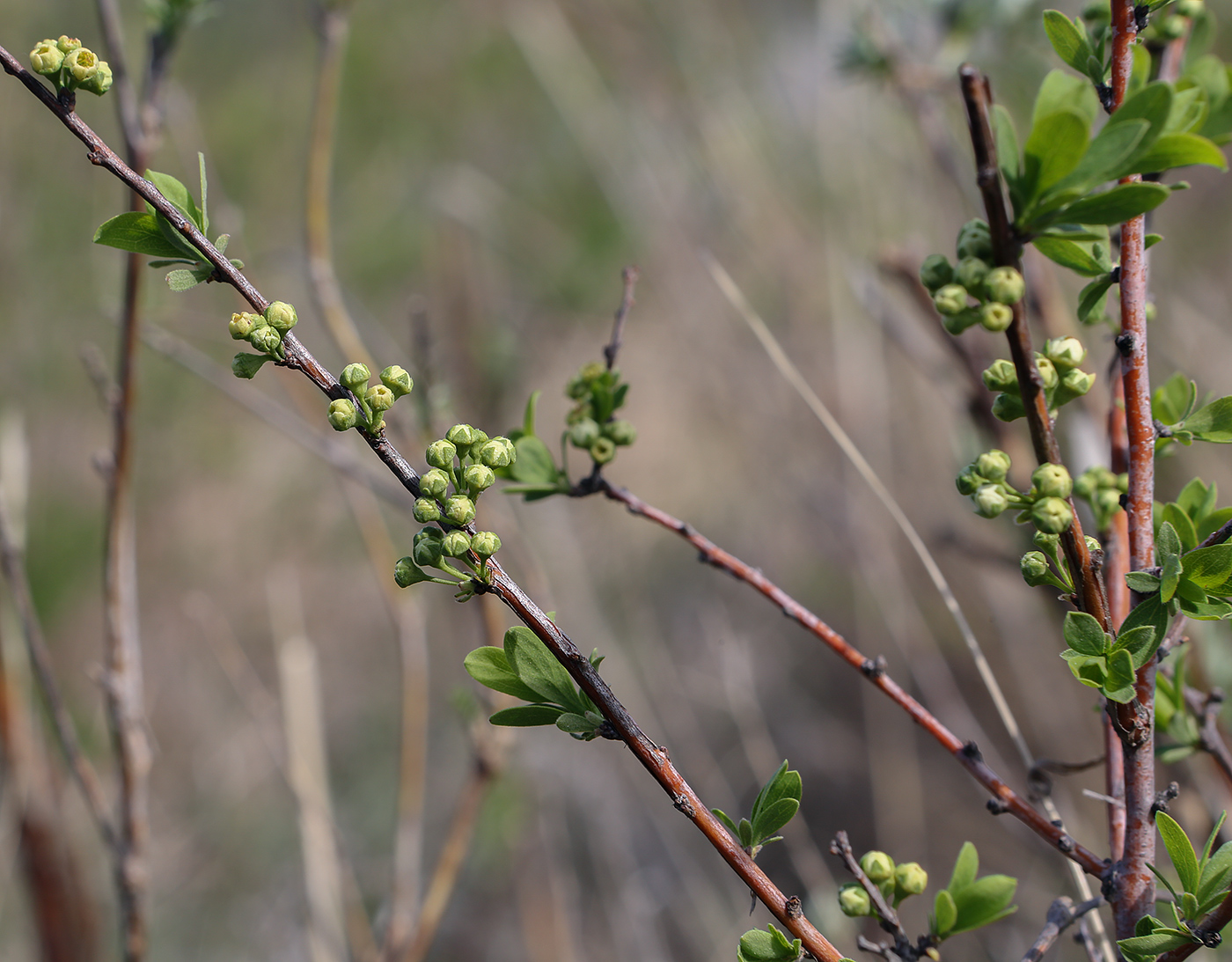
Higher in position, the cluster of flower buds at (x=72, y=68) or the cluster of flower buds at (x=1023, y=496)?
the cluster of flower buds at (x=72, y=68)

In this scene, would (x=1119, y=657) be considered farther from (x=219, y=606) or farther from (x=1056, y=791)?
(x=219, y=606)

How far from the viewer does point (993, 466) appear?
507 millimetres

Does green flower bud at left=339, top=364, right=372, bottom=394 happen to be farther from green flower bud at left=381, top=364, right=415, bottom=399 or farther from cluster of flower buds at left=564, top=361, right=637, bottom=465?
cluster of flower buds at left=564, top=361, right=637, bottom=465

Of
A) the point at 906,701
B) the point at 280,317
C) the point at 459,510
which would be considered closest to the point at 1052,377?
the point at 906,701

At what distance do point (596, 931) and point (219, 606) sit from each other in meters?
2.42

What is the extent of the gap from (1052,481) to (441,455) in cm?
36

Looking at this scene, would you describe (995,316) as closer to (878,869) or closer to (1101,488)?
(1101,488)

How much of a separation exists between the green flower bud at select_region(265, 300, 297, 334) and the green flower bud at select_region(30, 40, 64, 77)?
181 millimetres

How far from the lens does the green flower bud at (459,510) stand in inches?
19.4

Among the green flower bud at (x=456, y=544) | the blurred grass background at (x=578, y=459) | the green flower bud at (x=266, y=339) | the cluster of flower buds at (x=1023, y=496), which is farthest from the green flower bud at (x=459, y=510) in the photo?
the blurred grass background at (x=578, y=459)

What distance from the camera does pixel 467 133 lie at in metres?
4.91

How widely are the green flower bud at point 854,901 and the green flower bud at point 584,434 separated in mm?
379

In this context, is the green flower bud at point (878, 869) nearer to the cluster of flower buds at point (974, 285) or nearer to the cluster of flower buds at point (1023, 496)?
the cluster of flower buds at point (1023, 496)

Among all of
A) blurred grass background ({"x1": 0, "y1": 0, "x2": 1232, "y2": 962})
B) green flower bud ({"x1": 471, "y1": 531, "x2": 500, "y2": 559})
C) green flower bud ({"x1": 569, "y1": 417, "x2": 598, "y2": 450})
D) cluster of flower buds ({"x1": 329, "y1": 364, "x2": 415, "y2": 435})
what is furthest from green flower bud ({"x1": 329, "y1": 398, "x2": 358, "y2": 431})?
blurred grass background ({"x1": 0, "y1": 0, "x2": 1232, "y2": 962})
